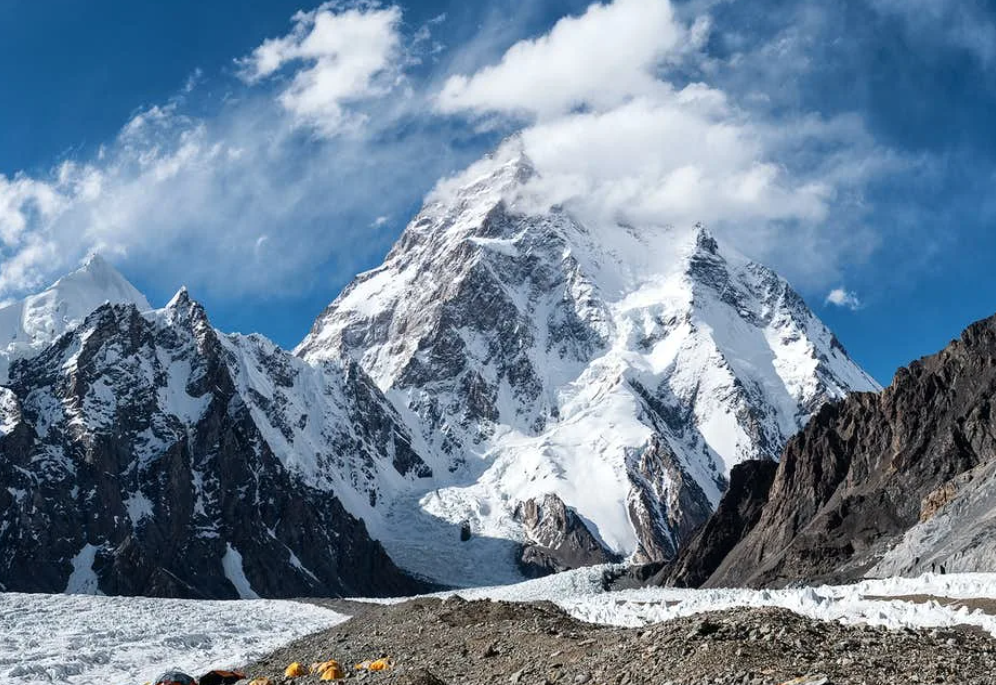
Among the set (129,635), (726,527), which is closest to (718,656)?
(129,635)

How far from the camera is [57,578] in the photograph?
188 metres

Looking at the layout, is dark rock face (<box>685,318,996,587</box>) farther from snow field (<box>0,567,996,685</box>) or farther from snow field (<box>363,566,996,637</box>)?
snow field (<box>363,566,996,637</box>)

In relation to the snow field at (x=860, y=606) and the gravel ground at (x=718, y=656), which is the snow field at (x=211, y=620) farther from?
the gravel ground at (x=718, y=656)

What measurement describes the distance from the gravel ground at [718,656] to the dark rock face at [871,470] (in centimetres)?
6218

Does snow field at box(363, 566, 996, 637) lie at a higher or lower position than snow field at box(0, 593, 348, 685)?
lower

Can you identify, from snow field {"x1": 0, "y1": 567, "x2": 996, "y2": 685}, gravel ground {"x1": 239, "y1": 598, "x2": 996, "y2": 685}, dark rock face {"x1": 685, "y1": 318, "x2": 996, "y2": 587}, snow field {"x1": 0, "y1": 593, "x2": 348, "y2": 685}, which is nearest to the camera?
gravel ground {"x1": 239, "y1": 598, "x2": 996, "y2": 685}

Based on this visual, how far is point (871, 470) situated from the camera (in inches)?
4793

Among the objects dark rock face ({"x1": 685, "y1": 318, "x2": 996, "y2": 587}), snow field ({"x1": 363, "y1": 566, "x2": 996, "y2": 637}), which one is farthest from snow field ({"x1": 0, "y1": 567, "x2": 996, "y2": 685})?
A: dark rock face ({"x1": 685, "y1": 318, "x2": 996, "y2": 587})

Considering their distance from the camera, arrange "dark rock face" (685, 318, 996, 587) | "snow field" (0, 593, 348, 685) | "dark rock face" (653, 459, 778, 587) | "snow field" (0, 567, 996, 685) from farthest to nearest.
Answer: "dark rock face" (653, 459, 778, 587) < "dark rock face" (685, 318, 996, 587) < "snow field" (0, 593, 348, 685) < "snow field" (0, 567, 996, 685)

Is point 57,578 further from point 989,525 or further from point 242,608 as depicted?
point 989,525

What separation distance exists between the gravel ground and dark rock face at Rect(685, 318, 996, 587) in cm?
6218

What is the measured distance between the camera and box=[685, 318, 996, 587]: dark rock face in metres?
106

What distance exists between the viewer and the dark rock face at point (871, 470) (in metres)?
A: 106

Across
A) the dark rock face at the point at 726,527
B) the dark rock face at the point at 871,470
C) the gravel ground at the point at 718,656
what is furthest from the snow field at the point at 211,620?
the dark rock face at the point at 726,527
